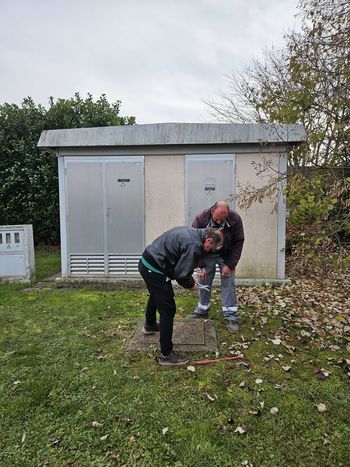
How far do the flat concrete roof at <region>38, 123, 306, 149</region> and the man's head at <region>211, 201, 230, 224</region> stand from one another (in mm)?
2349

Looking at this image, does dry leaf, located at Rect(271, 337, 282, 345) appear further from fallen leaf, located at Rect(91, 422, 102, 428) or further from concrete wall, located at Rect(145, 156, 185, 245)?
concrete wall, located at Rect(145, 156, 185, 245)

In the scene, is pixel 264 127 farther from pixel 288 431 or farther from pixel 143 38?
pixel 288 431

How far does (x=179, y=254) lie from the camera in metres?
2.80

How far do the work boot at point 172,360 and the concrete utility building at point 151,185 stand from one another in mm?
3125

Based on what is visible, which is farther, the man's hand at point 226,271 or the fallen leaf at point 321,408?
the man's hand at point 226,271

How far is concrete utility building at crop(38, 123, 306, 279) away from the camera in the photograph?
222 inches

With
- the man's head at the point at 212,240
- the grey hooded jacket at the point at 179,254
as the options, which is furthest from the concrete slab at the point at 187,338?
the man's head at the point at 212,240

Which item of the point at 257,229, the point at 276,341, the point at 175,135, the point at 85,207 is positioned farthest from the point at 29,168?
the point at 276,341

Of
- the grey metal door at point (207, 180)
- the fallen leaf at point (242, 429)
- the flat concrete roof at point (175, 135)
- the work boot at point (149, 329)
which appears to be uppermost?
the flat concrete roof at point (175, 135)

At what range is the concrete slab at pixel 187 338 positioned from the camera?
10.8 ft

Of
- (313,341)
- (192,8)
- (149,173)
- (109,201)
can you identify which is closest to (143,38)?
(192,8)

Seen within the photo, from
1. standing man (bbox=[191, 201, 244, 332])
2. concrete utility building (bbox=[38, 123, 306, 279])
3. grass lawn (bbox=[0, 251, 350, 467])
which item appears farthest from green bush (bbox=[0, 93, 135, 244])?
standing man (bbox=[191, 201, 244, 332])

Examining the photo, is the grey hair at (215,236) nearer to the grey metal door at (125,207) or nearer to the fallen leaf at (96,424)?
the fallen leaf at (96,424)

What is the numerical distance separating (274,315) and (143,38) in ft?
22.7
